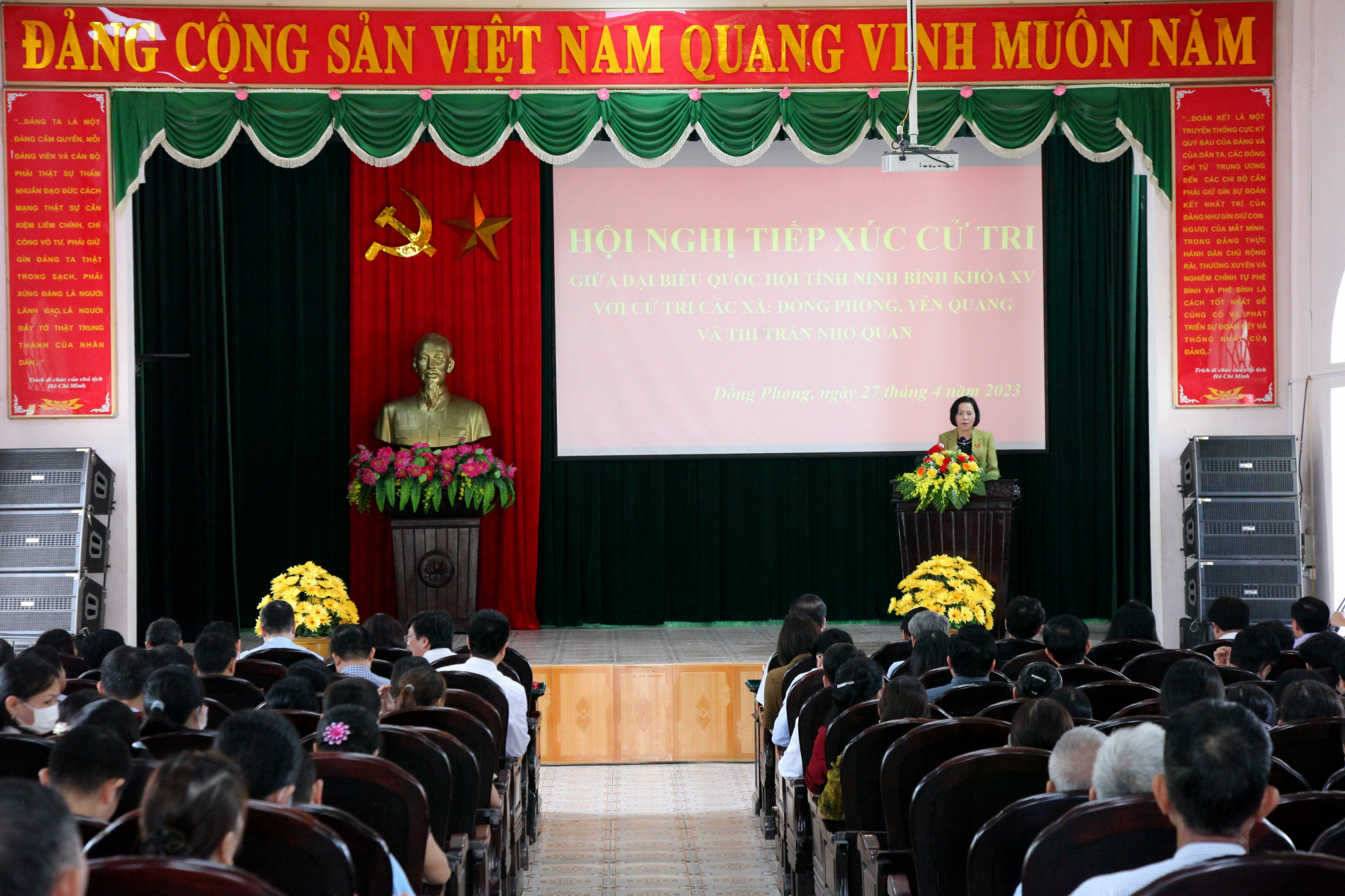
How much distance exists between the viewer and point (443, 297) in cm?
998

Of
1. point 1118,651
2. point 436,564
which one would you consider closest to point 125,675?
point 1118,651

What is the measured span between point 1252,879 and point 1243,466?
22.5 feet

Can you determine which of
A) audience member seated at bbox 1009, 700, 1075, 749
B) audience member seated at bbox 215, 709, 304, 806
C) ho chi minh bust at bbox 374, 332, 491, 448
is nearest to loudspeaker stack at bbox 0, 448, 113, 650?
ho chi minh bust at bbox 374, 332, 491, 448

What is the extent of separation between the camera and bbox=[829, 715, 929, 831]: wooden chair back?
3408 mm

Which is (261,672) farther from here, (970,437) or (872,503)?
(872,503)

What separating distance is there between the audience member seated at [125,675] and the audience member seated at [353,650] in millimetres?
907

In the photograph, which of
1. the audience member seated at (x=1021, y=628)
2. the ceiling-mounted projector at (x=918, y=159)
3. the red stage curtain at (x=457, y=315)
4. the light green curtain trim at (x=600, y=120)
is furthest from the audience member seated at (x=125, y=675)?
the red stage curtain at (x=457, y=315)

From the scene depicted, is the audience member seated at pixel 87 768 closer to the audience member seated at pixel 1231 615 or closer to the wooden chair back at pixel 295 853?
the wooden chair back at pixel 295 853

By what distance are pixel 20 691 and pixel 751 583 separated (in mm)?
7050

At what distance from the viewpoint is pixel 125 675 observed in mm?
3902

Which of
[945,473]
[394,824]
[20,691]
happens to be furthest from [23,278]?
[394,824]

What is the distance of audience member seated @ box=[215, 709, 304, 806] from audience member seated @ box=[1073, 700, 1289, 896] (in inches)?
56.6

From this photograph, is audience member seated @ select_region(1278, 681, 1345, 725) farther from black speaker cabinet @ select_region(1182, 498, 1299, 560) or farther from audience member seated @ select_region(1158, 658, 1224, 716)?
black speaker cabinet @ select_region(1182, 498, 1299, 560)

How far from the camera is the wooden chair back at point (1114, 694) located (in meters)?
4.07
